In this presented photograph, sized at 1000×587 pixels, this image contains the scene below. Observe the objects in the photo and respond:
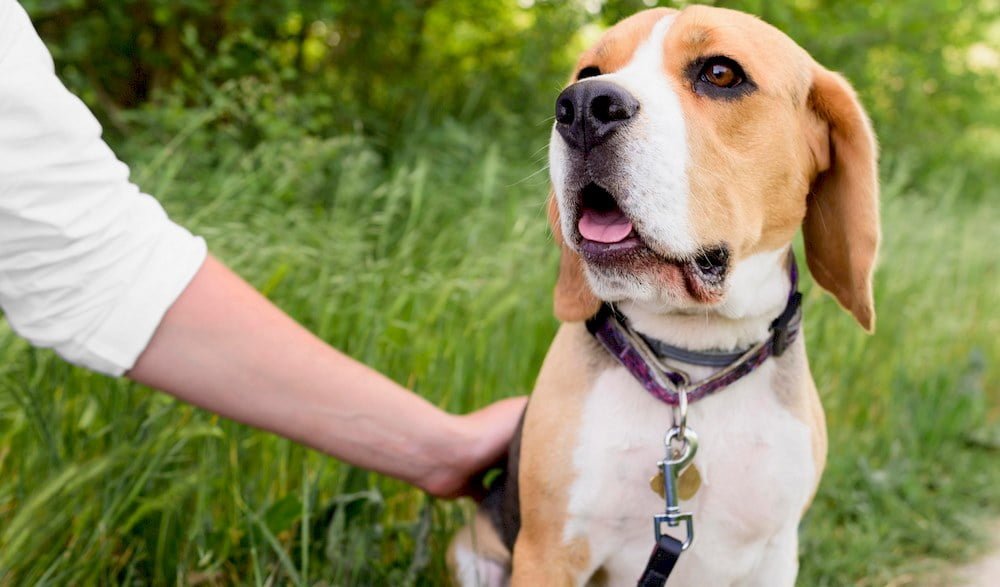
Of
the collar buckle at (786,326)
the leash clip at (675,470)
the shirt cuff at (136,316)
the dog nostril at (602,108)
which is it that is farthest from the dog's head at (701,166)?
the shirt cuff at (136,316)

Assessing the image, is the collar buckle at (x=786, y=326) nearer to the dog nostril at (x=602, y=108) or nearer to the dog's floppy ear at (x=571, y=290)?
the dog's floppy ear at (x=571, y=290)

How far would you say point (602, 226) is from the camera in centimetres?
196

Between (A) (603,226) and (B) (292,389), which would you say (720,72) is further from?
(B) (292,389)

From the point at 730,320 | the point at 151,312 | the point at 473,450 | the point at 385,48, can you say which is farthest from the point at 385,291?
the point at 385,48

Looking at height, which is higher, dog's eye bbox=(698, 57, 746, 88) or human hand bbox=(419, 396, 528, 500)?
dog's eye bbox=(698, 57, 746, 88)

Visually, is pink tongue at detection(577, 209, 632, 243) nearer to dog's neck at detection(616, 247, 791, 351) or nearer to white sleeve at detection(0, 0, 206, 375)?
dog's neck at detection(616, 247, 791, 351)

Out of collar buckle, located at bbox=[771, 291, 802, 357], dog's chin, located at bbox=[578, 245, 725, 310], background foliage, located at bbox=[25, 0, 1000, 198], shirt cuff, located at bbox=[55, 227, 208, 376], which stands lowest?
background foliage, located at bbox=[25, 0, 1000, 198]

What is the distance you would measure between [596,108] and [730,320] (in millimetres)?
621

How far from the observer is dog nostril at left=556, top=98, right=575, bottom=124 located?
183cm

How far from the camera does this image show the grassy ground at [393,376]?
8.57 ft

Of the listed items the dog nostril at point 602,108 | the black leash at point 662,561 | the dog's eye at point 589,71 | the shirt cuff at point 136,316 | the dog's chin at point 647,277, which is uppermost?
the dog nostril at point 602,108

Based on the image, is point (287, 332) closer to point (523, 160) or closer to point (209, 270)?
point (209, 270)

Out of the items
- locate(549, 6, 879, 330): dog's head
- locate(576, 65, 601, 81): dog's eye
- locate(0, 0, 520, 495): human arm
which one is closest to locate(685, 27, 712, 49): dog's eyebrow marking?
locate(549, 6, 879, 330): dog's head

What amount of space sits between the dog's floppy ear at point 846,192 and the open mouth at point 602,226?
21.7 inches
